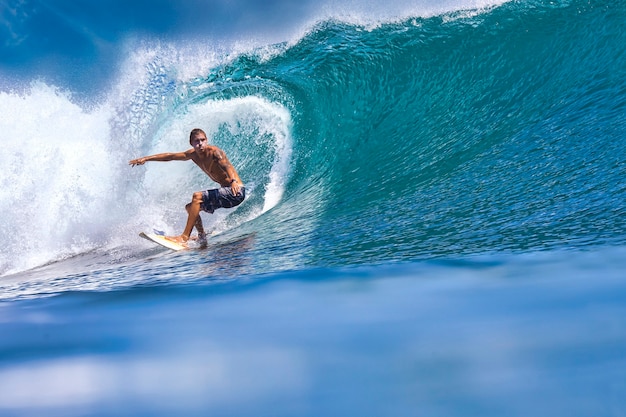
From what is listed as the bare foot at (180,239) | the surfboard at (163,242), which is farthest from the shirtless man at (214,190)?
the surfboard at (163,242)

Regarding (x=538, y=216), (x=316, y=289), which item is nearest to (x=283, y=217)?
(x=538, y=216)

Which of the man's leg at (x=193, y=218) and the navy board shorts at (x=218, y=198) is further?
the navy board shorts at (x=218, y=198)

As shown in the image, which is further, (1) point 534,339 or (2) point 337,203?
(2) point 337,203

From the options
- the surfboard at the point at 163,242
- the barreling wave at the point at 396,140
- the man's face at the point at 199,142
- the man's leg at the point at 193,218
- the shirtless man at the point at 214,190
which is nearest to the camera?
the barreling wave at the point at 396,140

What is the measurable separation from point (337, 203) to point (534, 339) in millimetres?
3943

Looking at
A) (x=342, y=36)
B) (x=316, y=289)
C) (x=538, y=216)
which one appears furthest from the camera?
(x=342, y=36)

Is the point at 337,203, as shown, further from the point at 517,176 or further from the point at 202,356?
the point at 202,356

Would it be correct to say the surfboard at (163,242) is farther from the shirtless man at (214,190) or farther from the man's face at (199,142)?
the man's face at (199,142)

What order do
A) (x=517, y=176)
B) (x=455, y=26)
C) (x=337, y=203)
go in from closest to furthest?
(x=517, y=176), (x=337, y=203), (x=455, y=26)

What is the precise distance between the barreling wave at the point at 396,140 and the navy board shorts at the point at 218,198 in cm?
28

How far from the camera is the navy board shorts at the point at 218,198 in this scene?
19.7 feet

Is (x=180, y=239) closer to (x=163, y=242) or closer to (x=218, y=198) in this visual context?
(x=163, y=242)

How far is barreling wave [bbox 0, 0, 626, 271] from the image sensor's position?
4.02m

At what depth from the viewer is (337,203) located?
5.79m
